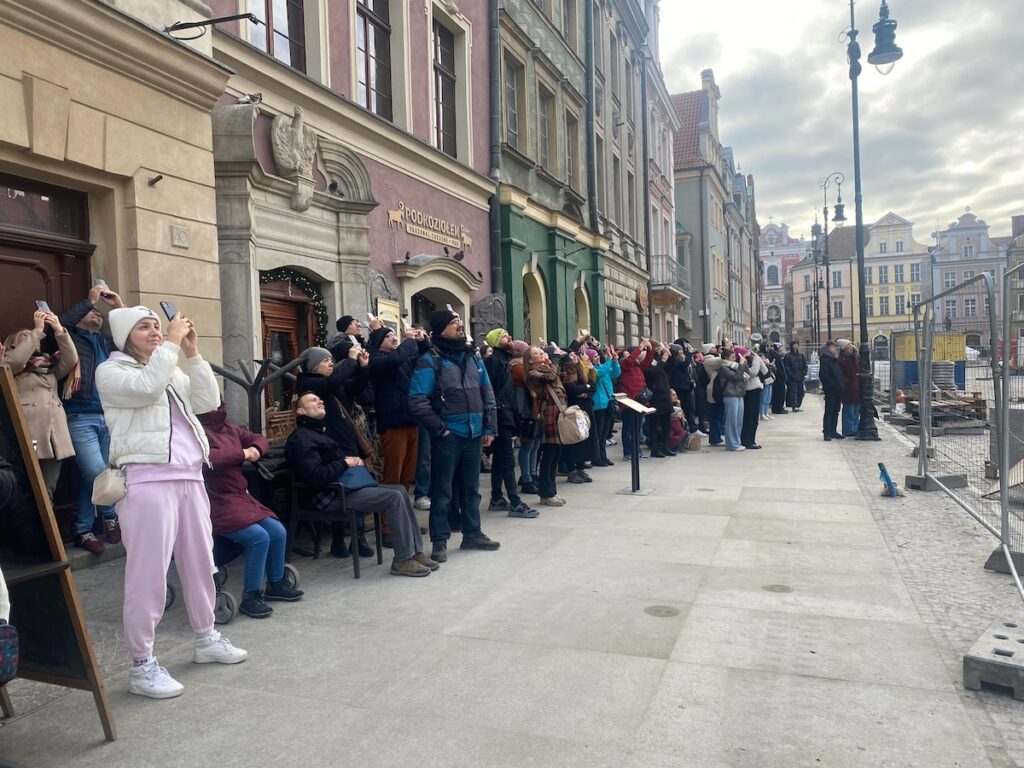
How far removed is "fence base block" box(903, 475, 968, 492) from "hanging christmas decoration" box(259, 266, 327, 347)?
7.21 meters

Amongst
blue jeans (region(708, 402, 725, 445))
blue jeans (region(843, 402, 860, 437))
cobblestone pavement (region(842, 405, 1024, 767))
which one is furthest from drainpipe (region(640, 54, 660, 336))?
cobblestone pavement (region(842, 405, 1024, 767))

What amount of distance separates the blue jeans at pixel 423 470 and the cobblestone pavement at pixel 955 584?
14.1 ft

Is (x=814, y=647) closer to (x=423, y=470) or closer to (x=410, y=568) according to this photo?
(x=410, y=568)

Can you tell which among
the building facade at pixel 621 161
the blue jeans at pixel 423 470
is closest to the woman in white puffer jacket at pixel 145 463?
the blue jeans at pixel 423 470

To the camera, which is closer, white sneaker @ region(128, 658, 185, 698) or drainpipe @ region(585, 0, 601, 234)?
white sneaker @ region(128, 658, 185, 698)

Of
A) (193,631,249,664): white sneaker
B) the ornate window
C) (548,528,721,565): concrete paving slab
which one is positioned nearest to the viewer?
(193,631,249,664): white sneaker

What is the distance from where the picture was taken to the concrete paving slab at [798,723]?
10.2 feet

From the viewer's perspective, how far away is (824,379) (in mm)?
14633

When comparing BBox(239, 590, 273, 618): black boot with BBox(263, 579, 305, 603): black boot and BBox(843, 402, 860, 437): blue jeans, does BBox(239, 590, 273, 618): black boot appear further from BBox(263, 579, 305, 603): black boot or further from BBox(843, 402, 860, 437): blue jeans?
BBox(843, 402, 860, 437): blue jeans

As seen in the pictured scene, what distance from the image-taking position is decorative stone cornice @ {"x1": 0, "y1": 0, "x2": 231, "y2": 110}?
231 inches

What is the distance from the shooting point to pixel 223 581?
16.8 feet

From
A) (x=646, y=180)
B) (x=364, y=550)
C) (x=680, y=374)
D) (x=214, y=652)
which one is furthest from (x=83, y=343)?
(x=646, y=180)

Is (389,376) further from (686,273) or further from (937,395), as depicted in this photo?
(686,273)

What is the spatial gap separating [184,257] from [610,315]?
1834 centimetres
